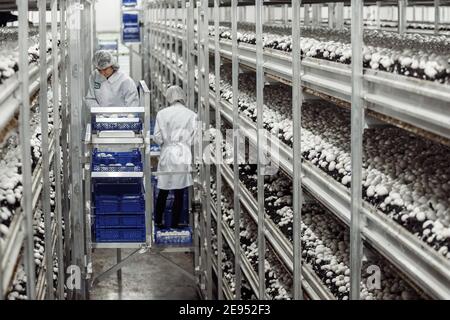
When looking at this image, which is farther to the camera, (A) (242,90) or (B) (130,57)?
(B) (130,57)

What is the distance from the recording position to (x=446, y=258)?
7.55 feet

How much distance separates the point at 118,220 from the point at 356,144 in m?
4.14

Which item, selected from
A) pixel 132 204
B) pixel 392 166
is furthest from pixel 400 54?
pixel 132 204

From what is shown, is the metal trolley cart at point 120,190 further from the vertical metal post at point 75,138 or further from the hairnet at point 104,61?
the hairnet at point 104,61

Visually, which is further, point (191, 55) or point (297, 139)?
point (191, 55)

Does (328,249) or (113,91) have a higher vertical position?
(113,91)

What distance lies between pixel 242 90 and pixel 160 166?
136 centimetres

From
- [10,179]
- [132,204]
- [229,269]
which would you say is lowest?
[229,269]

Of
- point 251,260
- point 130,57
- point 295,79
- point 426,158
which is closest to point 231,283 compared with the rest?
point 251,260

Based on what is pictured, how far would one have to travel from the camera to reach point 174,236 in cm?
702

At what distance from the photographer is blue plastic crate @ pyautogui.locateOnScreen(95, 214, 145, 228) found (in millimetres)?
6730

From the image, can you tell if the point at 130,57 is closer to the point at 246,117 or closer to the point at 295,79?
the point at 246,117

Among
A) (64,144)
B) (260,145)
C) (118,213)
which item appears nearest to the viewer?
(260,145)

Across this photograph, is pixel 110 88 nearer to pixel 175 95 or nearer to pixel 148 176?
pixel 175 95
